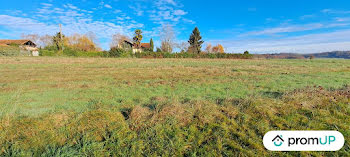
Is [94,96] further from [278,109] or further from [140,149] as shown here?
[278,109]

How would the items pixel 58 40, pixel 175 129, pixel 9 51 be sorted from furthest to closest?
1. pixel 58 40
2. pixel 9 51
3. pixel 175 129

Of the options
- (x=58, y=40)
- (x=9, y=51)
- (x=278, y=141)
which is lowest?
(x=278, y=141)

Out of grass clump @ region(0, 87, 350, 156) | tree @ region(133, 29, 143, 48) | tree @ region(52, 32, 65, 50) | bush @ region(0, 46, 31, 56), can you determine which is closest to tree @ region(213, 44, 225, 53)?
tree @ region(133, 29, 143, 48)

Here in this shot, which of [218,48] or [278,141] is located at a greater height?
[218,48]

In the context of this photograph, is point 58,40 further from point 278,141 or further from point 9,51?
point 278,141

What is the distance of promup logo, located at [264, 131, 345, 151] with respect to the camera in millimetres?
2377

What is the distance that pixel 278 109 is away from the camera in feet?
11.8

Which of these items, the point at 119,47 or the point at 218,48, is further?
the point at 218,48

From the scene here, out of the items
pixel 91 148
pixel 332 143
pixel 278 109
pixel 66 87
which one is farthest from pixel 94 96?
pixel 332 143

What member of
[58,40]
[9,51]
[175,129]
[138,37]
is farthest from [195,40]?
[175,129]

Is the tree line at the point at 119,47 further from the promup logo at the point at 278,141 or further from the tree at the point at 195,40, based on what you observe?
the promup logo at the point at 278,141

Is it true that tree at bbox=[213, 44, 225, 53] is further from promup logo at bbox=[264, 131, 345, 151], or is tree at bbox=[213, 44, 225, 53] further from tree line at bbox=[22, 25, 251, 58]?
promup logo at bbox=[264, 131, 345, 151]

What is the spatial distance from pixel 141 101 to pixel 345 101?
18.9 feet

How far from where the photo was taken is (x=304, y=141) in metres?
2.53
